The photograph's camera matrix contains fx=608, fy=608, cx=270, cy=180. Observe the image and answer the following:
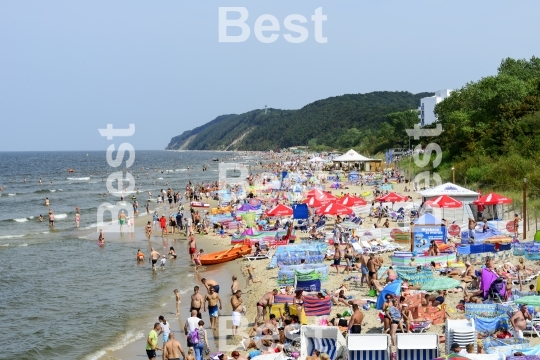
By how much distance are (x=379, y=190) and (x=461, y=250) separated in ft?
65.5

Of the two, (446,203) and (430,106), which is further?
(430,106)

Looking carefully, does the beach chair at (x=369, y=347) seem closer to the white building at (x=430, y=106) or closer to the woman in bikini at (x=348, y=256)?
the woman in bikini at (x=348, y=256)

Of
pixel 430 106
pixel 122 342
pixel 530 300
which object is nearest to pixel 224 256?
pixel 122 342

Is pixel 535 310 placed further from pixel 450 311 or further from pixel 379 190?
pixel 379 190

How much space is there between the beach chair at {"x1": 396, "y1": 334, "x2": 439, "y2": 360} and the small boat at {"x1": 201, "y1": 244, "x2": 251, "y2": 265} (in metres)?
12.9

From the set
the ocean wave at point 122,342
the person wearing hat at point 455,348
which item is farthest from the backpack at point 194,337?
the person wearing hat at point 455,348

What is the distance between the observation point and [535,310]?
37.2 feet

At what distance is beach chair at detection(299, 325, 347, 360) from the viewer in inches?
381

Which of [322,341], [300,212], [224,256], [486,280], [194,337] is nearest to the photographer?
[322,341]

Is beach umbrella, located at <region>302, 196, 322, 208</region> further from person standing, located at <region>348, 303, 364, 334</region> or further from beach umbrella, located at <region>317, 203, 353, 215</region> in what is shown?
person standing, located at <region>348, 303, 364, 334</region>

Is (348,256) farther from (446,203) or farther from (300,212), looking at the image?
(300,212)

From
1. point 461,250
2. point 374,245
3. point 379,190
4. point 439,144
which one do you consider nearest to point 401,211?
point 374,245

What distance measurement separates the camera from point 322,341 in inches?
389

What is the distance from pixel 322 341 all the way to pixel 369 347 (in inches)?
36.0
